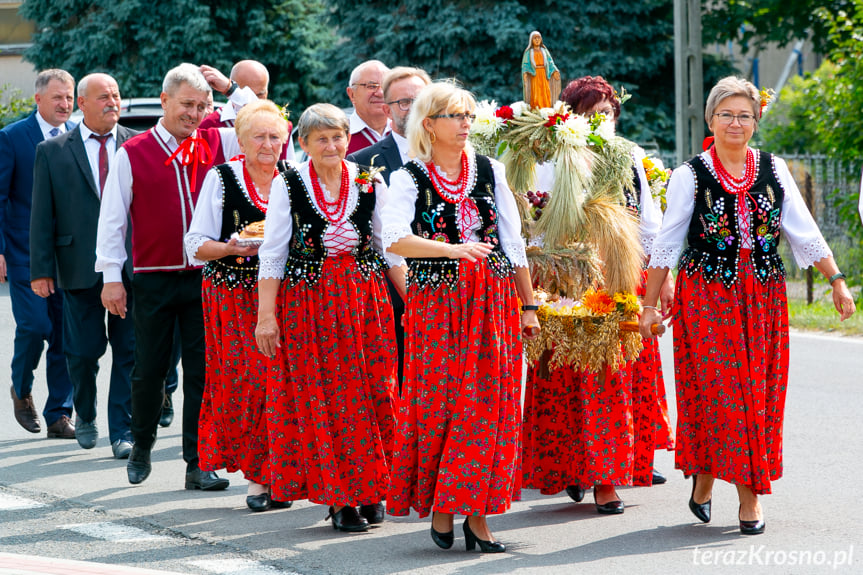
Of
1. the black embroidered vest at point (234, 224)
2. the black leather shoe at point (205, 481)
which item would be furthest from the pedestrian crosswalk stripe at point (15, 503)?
the black embroidered vest at point (234, 224)

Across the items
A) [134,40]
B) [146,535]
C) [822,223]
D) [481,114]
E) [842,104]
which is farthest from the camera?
[134,40]

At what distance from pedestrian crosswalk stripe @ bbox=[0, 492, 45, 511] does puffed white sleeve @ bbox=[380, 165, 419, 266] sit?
251cm

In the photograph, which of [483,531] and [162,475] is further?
[162,475]

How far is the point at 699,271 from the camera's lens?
605 cm

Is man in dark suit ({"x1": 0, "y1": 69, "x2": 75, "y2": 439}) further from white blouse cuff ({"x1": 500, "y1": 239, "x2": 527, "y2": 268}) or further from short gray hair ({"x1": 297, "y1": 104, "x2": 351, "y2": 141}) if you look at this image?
white blouse cuff ({"x1": 500, "y1": 239, "x2": 527, "y2": 268})

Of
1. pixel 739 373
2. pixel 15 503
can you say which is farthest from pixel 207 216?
pixel 739 373

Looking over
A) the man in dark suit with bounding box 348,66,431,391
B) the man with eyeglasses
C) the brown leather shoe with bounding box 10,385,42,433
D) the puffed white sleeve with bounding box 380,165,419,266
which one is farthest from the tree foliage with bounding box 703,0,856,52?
the puffed white sleeve with bounding box 380,165,419,266

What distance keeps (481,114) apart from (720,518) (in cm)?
231

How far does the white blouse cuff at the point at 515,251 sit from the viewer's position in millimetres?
5848

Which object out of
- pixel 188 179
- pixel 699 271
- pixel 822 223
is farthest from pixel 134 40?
pixel 699 271

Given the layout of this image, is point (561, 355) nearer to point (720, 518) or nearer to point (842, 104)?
point (720, 518)

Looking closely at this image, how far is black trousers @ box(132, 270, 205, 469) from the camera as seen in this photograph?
7156 millimetres

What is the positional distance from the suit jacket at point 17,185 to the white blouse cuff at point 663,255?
4612 millimetres

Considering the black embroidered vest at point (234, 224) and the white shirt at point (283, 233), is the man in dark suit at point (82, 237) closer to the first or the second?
the black embroidered vest at point (234, 224)
